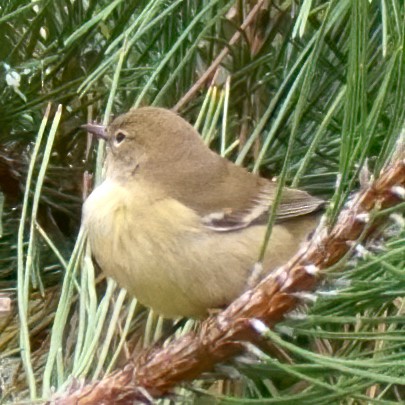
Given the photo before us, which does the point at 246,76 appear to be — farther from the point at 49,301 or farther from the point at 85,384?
the point at 85,384

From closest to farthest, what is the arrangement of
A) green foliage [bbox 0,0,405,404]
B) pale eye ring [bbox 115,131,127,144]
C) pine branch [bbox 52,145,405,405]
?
pine branch [bbox 52,145,405,405], green foliage [bbox 0,0,405,404], pale eye ring [bbox 115,131,127,144]

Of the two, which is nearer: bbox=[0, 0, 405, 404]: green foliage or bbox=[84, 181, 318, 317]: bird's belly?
bbox=[0, 0, 405, 404]: green foliage

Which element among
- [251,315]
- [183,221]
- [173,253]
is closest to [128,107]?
[183,221]

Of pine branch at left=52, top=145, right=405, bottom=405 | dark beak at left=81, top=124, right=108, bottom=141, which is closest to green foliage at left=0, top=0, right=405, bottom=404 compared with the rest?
dark beak at left=81, top=124, right=108, bottom=141

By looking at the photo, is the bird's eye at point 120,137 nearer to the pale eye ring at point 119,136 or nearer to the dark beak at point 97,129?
the pale eye ring at point 119,136

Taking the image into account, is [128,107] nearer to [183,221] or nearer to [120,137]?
[120,137]

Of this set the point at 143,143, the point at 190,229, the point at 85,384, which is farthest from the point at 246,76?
the point at 85,384

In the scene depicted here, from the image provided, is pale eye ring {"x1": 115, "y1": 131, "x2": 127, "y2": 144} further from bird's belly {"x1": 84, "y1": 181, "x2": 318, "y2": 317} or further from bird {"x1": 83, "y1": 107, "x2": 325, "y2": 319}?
bird's belly {"x1": 84, "y1": 181, "x2": 318, "y2": 317}
